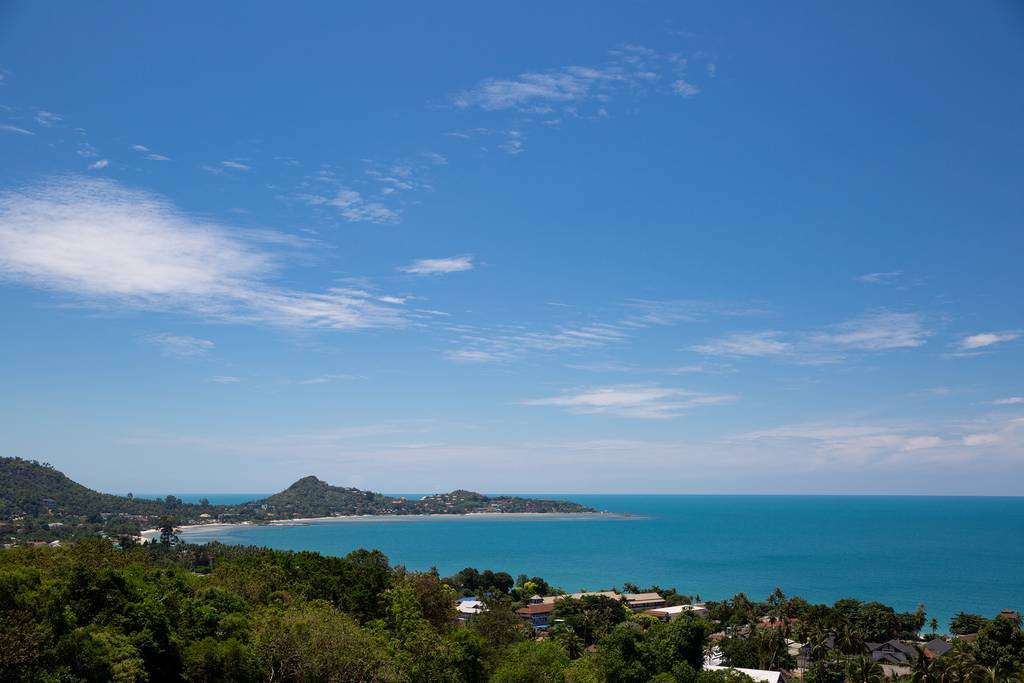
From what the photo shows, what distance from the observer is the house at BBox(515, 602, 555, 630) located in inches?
2408

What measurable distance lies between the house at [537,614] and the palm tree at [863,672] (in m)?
29.1

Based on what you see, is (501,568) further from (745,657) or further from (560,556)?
(745,657)

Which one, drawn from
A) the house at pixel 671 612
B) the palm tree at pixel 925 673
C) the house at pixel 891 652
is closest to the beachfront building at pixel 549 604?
the house at pixel 671 612

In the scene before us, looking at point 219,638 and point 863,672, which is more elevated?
point 219,638

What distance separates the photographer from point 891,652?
159 feet

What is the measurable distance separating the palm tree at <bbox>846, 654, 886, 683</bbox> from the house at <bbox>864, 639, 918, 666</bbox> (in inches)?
501

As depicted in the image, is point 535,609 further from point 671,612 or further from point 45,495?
point 45,495

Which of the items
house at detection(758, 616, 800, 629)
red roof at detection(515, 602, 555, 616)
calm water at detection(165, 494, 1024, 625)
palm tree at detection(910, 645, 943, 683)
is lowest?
calm water at detection(165, 494, 1024, 625)

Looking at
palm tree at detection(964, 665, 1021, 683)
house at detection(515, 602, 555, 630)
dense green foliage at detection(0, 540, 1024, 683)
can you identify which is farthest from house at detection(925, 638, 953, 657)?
house at detection(515, 602, 555, 630)

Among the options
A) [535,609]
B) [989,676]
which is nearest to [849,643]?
[989,676]

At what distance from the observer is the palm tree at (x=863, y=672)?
115 feet

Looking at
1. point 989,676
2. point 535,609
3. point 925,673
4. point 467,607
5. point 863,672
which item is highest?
point 989,676

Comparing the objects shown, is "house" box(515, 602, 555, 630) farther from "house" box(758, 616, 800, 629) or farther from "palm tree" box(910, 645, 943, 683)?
"palm tree" box(910, 645, 943, 683)

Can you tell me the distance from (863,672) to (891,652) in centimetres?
1628
